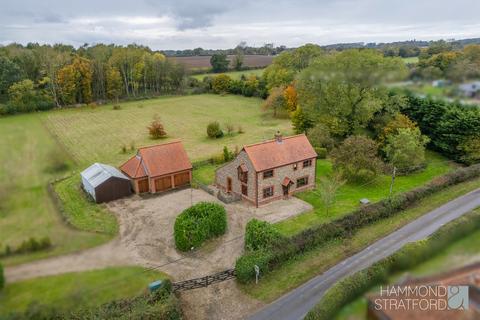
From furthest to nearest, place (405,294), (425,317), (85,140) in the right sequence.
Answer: (85,140) < (405,294) < (425,317)

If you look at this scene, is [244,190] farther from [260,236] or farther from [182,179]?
[260,236]

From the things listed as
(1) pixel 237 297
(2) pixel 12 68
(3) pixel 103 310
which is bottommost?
(1) pixel 237 297

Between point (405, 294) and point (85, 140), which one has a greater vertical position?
point (405, 294)

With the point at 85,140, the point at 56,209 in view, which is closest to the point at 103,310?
the point at 56,209

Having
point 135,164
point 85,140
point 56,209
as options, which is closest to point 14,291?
point 56,209

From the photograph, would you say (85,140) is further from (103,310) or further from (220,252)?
(103,310)

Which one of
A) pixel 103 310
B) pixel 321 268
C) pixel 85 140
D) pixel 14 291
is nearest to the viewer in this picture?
pixel 103 310

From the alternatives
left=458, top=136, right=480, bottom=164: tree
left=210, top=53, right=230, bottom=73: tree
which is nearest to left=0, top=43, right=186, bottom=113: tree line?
left=210, top=53, right=230, bottom=73: tree

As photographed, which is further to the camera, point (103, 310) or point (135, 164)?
point (135, 164)

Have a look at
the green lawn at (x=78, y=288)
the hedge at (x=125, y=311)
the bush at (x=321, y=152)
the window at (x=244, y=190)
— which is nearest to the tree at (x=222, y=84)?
the bush at (x=321, y=152)
